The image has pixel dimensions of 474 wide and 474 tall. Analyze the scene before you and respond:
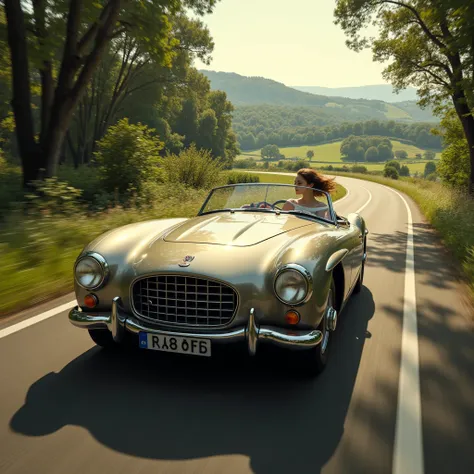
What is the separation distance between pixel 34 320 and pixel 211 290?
229 centimetres

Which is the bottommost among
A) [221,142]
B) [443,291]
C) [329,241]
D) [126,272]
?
[221,142]

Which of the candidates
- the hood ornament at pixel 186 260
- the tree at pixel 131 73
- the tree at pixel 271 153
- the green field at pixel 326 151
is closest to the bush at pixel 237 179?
the tree at pixel 131 73

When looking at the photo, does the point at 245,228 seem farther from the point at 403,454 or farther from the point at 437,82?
the point at 437,82

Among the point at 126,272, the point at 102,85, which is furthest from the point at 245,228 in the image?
the point at 102,85

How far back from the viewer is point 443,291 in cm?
631

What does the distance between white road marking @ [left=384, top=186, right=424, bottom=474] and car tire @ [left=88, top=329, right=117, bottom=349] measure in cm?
224

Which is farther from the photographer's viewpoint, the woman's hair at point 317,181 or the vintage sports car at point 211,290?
the woman's hair at point 317,181

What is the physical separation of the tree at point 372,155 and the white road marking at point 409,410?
15839 centimetres

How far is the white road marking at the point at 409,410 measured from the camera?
2.40 meters

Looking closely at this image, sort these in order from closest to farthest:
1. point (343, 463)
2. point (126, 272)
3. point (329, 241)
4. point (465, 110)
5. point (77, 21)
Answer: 1. point (343, 463)
2. point (126, 272)
3. point (329, 241)
4. point (77, 21)
5. point (465, 110)

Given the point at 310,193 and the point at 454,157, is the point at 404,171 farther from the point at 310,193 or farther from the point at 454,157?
the point at 310,193

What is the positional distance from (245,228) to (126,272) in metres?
1.15

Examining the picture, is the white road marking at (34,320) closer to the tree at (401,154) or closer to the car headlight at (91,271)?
the car headlight at (91,271)

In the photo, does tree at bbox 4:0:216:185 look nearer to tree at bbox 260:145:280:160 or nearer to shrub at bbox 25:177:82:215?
shrub at bbox 25:177:82:215
